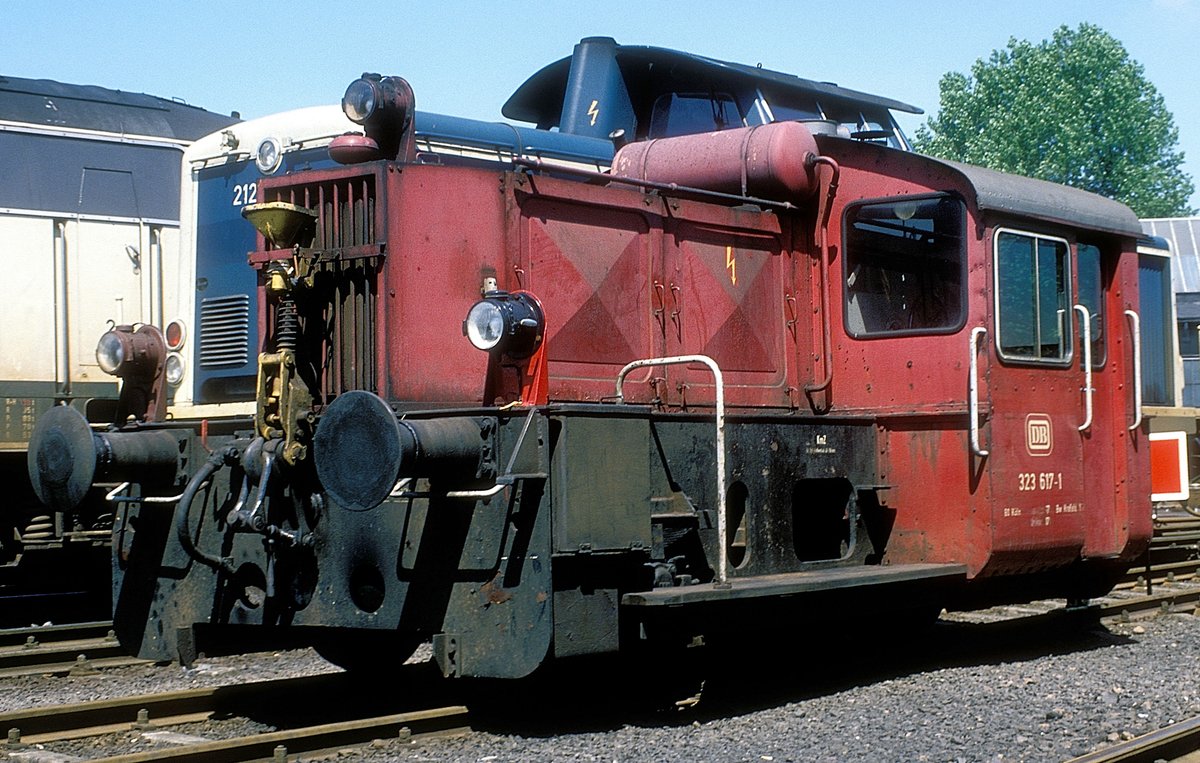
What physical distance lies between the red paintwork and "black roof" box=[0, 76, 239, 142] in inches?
Result: 252

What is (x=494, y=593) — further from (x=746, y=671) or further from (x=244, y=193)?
(x=244, y=193)

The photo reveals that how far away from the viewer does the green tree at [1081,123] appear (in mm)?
43969

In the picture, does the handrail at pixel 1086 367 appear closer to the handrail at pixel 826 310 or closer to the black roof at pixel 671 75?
the handrail at pixel 826 310

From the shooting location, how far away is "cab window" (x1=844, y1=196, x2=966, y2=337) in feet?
25.0

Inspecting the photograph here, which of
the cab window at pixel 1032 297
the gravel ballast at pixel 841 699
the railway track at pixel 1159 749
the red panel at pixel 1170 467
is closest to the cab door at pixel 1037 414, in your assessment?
the cab window at pixel 1032 297

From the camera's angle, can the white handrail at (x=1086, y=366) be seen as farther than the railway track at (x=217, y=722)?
Yes

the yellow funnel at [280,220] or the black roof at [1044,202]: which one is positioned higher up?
the black roof at [1044,202]

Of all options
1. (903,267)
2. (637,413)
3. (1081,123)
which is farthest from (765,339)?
(1081,123)

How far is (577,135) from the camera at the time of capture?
398 inches

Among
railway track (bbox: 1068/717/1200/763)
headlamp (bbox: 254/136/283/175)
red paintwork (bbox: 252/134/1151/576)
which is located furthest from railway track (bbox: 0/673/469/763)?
headlamp (bbox: 254/136/283/175)

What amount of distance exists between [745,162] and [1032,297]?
5.85 feet

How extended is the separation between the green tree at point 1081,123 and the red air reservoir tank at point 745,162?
3758 cm

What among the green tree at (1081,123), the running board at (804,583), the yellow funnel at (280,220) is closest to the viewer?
the running board at (804,583)

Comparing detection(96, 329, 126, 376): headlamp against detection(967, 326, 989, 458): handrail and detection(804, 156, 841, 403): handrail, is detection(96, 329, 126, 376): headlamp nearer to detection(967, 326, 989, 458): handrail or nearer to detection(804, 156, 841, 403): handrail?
detection(804, 156, 841, 403): handrail
